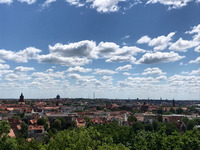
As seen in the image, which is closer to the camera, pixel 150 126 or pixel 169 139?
pixel 169 139

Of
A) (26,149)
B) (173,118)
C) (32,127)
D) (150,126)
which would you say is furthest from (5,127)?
(173,118)

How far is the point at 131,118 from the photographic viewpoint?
12100 cm

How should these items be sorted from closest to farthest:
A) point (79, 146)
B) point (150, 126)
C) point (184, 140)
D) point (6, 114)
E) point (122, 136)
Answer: point (79, 146)
point (184, 140)
point (122, 136)
point (150, 126)
point (6, 114)

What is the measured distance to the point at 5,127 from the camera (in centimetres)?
2839

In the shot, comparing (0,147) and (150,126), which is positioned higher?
(0,147)

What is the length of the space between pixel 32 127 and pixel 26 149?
47.6 meters

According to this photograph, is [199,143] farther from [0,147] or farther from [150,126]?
[150,126]

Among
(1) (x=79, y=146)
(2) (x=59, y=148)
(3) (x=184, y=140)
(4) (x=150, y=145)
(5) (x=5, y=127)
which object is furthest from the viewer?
(4) (x=150, y=145)

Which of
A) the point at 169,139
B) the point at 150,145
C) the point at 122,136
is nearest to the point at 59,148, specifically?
the point at 150,145

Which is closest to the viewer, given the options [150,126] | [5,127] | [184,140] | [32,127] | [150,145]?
[5,127]

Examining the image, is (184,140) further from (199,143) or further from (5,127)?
(5,127)

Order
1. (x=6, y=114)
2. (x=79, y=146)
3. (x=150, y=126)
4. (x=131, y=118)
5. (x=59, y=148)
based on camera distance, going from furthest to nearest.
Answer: (x=6, y=114) < (x=131, y=118) < (x=150, y=126) < (x=59, y=148) < (x=79, y=146)

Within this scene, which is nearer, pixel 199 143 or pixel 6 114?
pixel 199 143

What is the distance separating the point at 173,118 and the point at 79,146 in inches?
4337
